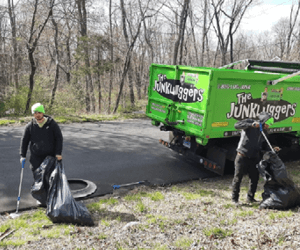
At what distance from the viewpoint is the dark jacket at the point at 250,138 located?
502 centimetres

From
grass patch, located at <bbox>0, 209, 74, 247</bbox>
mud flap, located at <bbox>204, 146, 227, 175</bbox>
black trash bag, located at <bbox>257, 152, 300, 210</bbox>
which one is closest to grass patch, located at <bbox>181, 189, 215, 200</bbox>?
mud flap, located at <bbox>204, 146, 227, 175</bbox>

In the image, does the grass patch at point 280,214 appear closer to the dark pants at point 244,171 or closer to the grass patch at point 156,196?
the dark pants at point 244,171

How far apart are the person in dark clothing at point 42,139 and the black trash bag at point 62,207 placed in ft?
1.51

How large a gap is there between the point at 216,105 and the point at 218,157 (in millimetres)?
1323

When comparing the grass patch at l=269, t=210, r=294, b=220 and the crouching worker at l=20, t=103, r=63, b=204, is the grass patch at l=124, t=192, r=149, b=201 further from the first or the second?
the grass patch at l=269, t=210, r=294, b=220

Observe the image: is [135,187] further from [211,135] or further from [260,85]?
[260,85]

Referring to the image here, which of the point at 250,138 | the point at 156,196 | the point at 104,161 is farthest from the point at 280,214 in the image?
the point at 104,161

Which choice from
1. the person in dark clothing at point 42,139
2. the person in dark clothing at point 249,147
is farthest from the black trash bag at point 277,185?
the person in dark clothing at point 42,139

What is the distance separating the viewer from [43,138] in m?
4.57

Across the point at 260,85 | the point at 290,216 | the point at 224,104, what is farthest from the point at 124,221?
the point at 260,85

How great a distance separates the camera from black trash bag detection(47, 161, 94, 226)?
13.4 ft

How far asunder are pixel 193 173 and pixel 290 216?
9.56 ft

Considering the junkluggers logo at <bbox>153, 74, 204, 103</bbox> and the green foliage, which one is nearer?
the green foliage

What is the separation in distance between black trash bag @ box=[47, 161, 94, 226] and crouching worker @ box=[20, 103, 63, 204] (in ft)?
1.48
